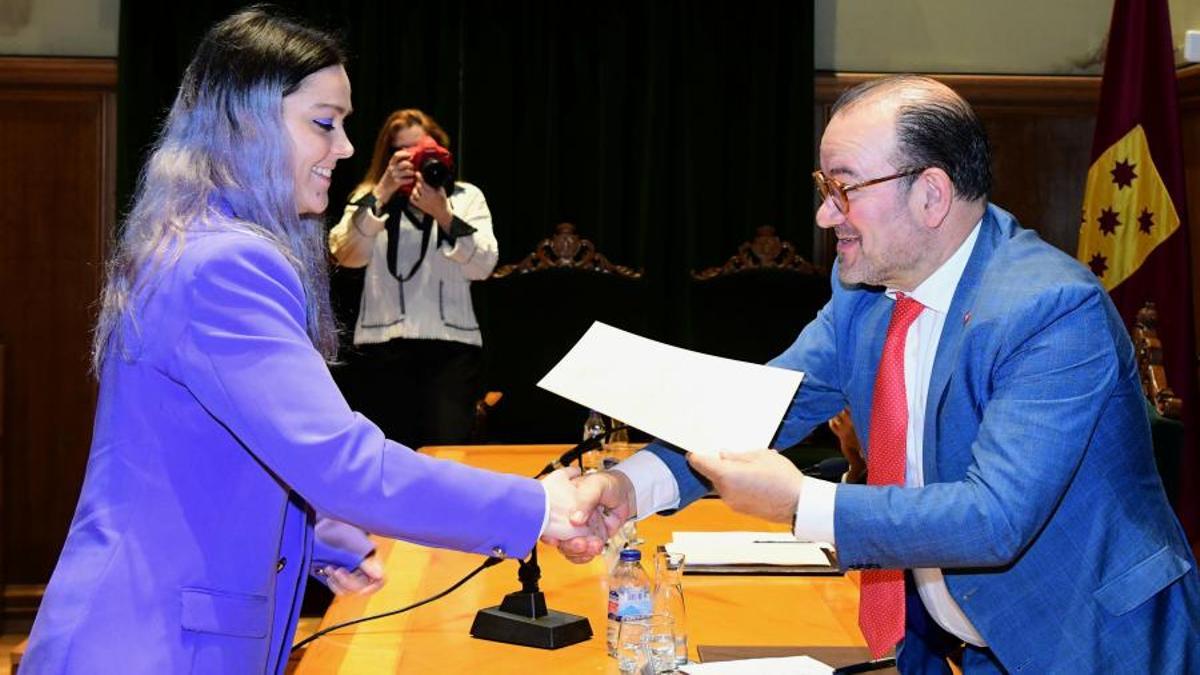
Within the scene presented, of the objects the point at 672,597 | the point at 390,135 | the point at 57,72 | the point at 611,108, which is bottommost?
the point at 672,597

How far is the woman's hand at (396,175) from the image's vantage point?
507 centimetres

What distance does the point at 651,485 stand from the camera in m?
2.35

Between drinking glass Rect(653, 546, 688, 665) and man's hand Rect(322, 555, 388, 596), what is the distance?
16.2 inches

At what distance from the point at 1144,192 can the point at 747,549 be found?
3.40 metres

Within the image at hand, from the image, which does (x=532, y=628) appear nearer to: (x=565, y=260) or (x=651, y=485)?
(x=651, y=485)

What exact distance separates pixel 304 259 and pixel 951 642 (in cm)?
112

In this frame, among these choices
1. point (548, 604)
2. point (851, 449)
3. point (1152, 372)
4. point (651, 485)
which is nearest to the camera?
point (651, 485)

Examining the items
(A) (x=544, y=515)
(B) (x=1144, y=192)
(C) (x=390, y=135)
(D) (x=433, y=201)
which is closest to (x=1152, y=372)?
(A) (x=544, y=515)

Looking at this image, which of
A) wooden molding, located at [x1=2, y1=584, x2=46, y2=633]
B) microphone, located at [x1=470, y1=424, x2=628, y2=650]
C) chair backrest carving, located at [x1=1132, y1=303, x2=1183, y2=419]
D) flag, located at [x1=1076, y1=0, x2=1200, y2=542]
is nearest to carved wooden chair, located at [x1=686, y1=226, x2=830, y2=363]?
flag, located at [x1=1076, y1=0, x2=1200, y2=542]

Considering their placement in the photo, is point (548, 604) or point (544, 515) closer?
point (544, 515)

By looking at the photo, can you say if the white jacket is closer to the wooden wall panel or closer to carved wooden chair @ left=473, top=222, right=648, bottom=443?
carved wooden chair @ left=473, top=222, right=648, bottom=443

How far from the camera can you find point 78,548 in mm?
1708

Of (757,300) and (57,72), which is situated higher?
(57,72)

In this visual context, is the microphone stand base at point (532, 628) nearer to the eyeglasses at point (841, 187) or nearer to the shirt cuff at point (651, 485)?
the shirt cuff at point (651, 485)
